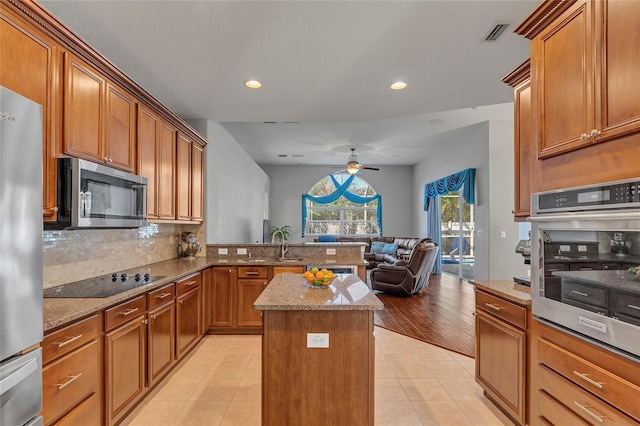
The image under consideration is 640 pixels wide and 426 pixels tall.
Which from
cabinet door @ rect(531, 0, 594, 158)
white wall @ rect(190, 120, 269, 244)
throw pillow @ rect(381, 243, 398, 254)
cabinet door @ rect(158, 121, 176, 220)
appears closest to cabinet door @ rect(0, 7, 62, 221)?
cabinet door @ rect(158, 121, 176, 220)

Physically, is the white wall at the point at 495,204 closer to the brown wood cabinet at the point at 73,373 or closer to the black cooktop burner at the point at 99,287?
the black cooktop burner at the point at 99,287

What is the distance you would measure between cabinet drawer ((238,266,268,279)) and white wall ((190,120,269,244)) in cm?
85

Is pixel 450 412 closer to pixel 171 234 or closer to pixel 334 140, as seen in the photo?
pixel 171 234

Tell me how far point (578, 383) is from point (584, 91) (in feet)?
4.66

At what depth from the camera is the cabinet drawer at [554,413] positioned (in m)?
1.56

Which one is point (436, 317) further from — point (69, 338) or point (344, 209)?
point (344, 209)

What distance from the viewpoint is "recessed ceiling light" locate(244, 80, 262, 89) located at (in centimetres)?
318

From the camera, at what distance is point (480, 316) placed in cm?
246

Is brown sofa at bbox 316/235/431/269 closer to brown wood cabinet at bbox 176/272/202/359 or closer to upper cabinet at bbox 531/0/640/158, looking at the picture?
brown wood cabinet at bbox 176/272/202/359

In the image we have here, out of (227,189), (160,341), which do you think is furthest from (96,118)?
(227,189)

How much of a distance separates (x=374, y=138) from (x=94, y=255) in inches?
217

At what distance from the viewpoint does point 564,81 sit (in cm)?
Answer: 170

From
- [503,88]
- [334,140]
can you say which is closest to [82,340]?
[503,88]

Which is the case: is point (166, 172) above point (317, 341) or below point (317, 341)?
above
